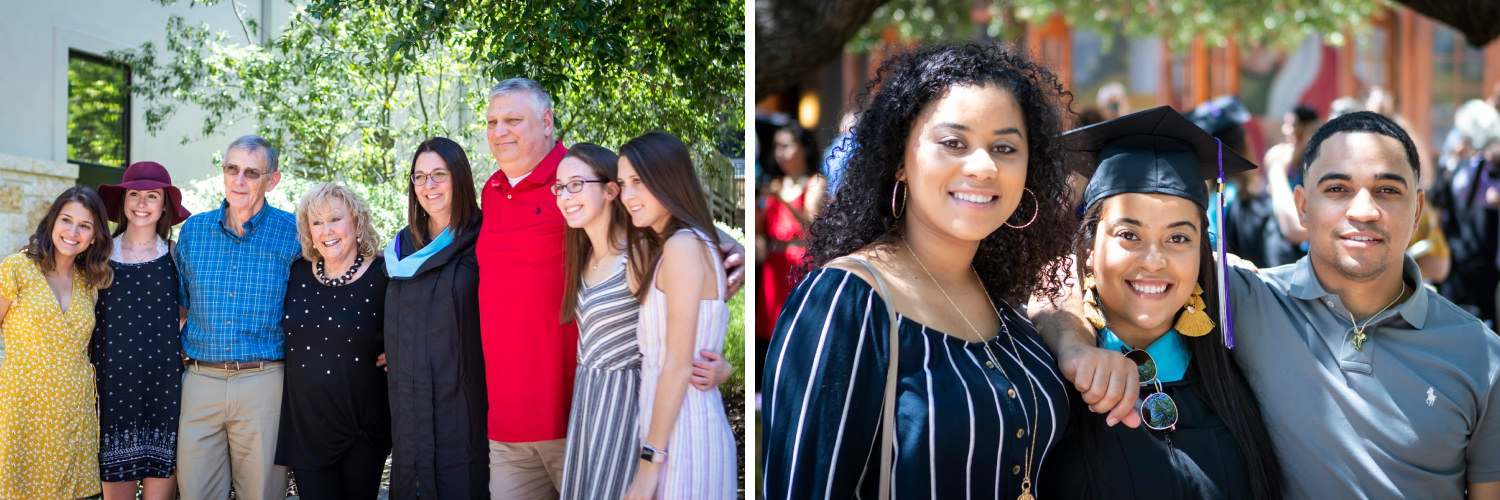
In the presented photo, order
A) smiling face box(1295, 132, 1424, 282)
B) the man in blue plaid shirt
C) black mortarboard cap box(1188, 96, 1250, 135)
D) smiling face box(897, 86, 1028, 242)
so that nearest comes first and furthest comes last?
1. smiling face box(897, 86, 1028, 242)
2. smiling face box(1295, 132, 1424, 282)
3. the man in blue plaid shirt
4. black mortarboard cap box(1188, 96, 1250, 135)

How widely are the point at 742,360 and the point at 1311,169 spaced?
1.48m

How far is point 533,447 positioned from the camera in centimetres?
303

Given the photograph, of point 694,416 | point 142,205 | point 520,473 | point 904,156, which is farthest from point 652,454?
point 142,205

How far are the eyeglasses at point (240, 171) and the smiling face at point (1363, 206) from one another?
9.20 ft

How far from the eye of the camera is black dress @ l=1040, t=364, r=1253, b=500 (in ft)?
7.29

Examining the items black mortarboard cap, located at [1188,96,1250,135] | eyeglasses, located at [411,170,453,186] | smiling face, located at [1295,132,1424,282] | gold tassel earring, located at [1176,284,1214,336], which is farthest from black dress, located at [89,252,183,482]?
black mortarboard cap, located at [1188,96,1250,135]

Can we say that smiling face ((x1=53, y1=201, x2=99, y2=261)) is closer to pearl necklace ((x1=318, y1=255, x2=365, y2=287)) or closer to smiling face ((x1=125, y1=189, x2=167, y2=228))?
smiling face ((x1=125, y1=189, x2=167, y2=228))

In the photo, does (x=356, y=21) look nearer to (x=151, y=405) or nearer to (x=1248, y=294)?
(x=151, y=405)

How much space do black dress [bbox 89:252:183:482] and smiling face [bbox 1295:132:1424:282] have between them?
3040 mm

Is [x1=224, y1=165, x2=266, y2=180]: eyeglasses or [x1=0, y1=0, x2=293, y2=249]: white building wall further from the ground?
[x1=0, y1=0, x2=293, y2=249]: white building wall

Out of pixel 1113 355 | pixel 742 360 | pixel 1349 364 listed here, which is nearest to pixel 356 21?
pixel 742 360

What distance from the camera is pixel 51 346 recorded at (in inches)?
121

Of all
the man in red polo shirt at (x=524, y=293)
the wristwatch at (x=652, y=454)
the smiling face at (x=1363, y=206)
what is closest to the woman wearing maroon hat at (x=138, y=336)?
the man in red polo shirt at (x=524, y=293)

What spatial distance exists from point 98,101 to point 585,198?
1.58 metres
